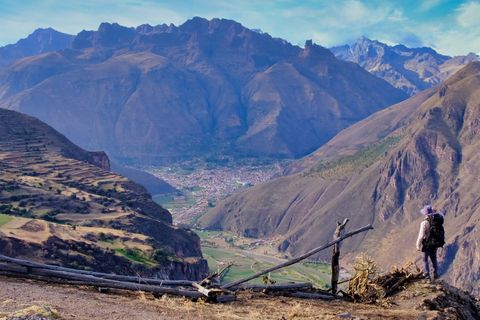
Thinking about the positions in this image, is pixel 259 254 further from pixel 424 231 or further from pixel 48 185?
pixel 424 231

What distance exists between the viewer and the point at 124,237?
80500 mm

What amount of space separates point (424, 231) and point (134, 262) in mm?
51556

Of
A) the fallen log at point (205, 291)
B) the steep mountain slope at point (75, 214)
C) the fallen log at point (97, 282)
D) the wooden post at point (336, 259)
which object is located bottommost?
the steep mountain slope at point (75, 214)

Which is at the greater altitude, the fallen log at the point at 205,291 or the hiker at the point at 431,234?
the hiker at the point at 431,234

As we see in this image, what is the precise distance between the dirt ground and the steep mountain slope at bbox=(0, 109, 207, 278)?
39.6m

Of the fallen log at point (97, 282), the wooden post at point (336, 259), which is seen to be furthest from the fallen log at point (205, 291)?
the wooden post at point (336, 259)

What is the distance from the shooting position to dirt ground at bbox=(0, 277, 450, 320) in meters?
16.0

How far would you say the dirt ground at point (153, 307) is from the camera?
52.6 feet

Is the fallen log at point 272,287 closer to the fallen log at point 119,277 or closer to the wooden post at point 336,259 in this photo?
the wooden post at point 336,259

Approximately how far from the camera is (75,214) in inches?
3642

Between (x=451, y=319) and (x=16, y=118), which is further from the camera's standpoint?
(x=16, y=118)

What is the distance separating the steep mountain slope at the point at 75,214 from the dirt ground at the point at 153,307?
130 feet

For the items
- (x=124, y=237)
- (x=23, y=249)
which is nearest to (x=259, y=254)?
(x=124, y=237)

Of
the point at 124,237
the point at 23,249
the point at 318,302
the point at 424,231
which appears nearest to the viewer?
the point at 318,302
